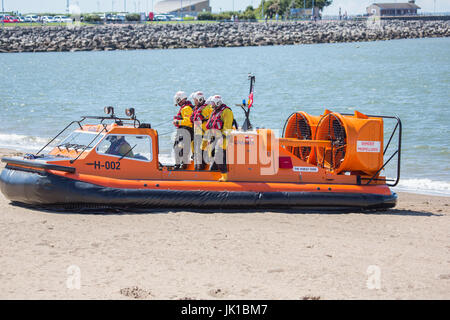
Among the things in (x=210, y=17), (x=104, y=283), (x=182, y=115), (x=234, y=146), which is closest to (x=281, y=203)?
(x=234, y=146)

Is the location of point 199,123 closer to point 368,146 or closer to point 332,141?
point 332,141

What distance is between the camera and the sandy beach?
621 cm

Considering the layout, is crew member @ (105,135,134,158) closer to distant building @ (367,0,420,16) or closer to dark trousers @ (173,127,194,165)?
dark trousers @ (173,127,194,165)

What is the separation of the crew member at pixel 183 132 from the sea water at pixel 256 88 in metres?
1.36

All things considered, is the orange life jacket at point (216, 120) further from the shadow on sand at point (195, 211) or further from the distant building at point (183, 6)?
the distant building at point (183, 6)

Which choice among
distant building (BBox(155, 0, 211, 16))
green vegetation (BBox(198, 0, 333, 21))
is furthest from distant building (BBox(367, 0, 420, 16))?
distant building (BBox(155, 0, 211, 16))

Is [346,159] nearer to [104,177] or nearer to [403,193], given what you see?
[403,193]

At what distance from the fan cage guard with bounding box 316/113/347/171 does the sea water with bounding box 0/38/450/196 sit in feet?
8.83

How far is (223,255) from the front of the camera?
23.7ft

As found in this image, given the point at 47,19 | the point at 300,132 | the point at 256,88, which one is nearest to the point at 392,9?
the point at 47,19

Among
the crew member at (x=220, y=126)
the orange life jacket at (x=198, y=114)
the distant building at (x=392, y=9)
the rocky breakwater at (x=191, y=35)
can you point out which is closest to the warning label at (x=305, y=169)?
the crew member at (x=220, y=126)
